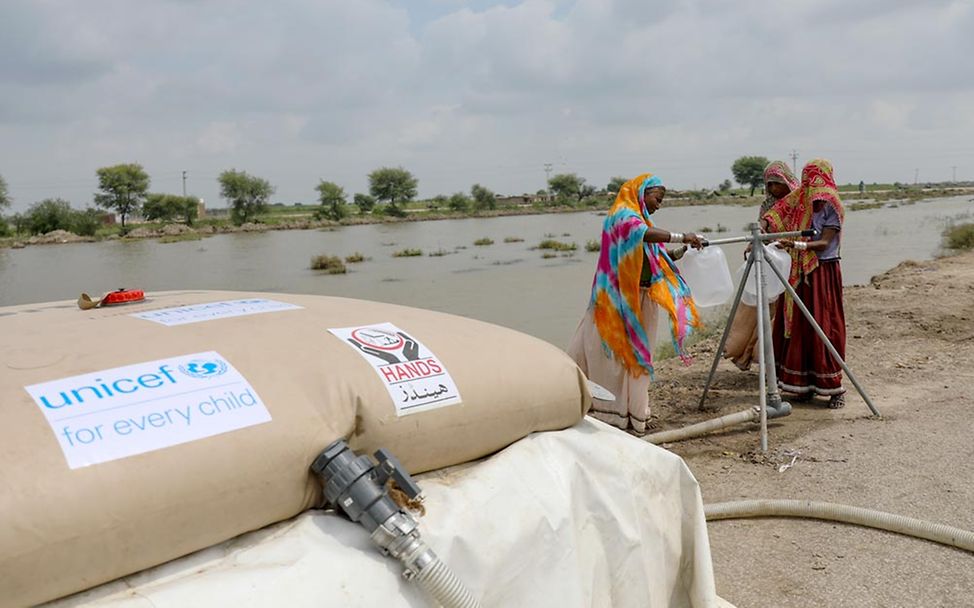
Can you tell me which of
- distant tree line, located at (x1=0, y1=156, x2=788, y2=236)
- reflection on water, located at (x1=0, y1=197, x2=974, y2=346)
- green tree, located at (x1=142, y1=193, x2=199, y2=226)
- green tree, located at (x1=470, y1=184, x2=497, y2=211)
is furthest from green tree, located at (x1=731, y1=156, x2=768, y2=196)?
green tree, located at (x1=142, y1=193, x2=199, y2=226)

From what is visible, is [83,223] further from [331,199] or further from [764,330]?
[764,330]

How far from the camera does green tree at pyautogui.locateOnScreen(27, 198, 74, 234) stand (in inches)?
1781

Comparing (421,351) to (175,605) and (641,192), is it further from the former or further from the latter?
(641,192)

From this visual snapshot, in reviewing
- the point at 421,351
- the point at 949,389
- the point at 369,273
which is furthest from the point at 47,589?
the point at 369,273

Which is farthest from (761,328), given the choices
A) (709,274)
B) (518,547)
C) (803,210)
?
(518,547)

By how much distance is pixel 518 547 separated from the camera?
1.59 meters

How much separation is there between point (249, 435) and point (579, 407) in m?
0.89

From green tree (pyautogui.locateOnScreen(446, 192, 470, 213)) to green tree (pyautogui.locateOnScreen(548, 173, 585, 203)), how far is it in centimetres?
1313

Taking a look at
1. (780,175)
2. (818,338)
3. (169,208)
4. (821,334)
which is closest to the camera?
(821,334)

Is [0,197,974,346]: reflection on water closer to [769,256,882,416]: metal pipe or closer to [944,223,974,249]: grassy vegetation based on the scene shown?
[944,223,974,249]: grassy vegetation

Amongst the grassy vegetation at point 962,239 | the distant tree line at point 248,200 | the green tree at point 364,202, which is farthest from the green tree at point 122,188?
the grassy vegetation at point 962,239

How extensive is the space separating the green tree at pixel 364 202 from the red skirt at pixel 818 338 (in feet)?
215

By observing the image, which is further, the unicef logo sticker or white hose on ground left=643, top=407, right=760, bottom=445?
white hose on ground left=643, top=407, right=760, bottom=445

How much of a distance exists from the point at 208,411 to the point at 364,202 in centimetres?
6990
